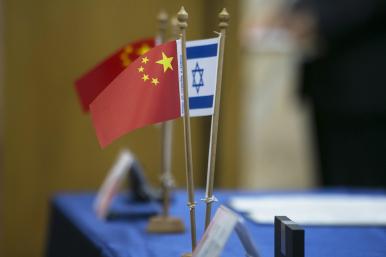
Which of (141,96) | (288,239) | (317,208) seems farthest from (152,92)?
(317,208)

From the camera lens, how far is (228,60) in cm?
315

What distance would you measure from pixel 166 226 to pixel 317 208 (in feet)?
1.43

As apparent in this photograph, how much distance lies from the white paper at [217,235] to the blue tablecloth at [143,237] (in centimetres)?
19

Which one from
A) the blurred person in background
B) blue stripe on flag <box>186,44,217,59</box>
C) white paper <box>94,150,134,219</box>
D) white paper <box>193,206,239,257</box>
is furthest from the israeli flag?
the blurred person in background

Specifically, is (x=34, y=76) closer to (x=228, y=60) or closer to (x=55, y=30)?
(x=55, y=30)

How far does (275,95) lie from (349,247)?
12.9 ft

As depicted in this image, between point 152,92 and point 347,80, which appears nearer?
point 152,92

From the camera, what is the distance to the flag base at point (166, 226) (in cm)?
115

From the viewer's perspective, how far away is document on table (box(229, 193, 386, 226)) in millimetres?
1255

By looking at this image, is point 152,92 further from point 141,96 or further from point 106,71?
point 106,71

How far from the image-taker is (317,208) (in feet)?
4.63

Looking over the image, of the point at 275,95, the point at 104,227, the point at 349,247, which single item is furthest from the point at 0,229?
the point at 275,95

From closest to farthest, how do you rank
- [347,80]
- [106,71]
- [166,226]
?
[106,71] → [166,226] → [347,80]

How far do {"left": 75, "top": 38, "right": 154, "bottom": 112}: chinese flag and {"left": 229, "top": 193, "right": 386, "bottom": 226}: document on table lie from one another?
0.45 meters
